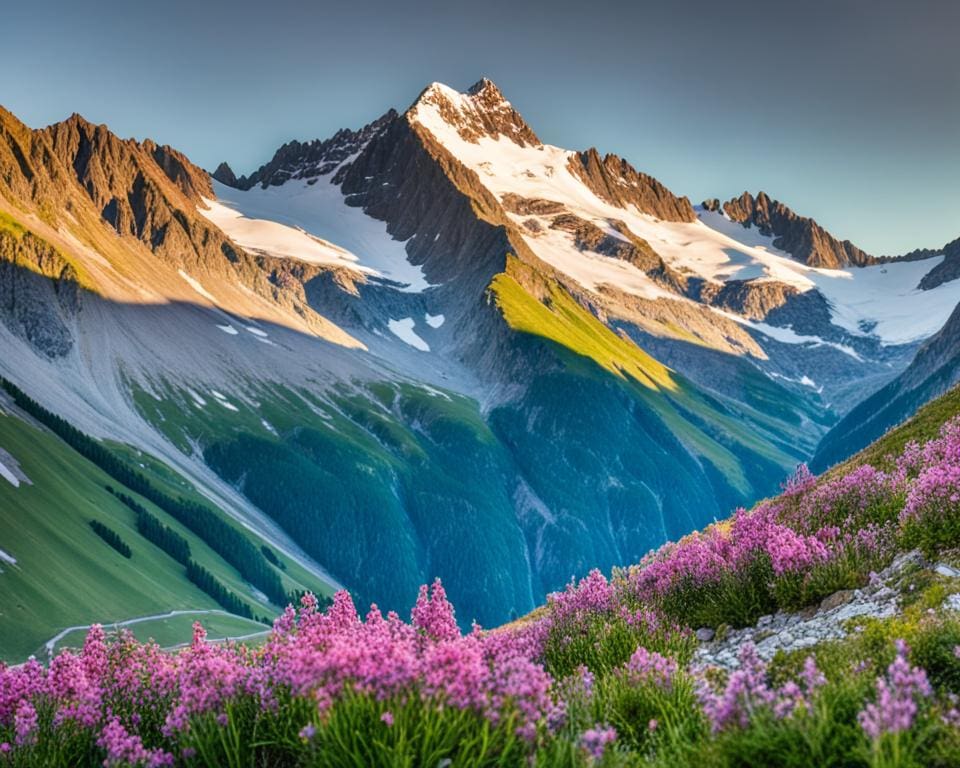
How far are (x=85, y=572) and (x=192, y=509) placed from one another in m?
67.1

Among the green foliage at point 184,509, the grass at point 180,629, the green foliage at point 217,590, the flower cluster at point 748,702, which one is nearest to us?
the flower cluster at point 748,702

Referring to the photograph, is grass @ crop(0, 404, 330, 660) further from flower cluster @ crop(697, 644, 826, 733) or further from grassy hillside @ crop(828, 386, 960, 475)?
flower cluster @ crop(697, 644, 826, 733)

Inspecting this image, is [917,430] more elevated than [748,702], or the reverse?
[917,430]

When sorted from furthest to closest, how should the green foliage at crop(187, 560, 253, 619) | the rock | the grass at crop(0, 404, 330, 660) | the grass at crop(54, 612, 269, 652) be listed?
the green foliage at crop(187, 560, 253, 619) → the grass at crop(0, 404, 330, 660) → the grass at crop(54, 612, 269, 652) → the rock

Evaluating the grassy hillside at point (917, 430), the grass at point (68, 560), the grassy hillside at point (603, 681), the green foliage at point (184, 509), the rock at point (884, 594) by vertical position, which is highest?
the grassy hillside at point (917, 430)

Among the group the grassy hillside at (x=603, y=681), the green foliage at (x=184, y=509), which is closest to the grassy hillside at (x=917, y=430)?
the grassy hillside at (x=603, y=681)

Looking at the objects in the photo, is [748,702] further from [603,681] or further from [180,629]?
[180,629]

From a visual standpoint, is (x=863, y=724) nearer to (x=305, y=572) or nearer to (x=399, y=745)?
(x=399, y=745)

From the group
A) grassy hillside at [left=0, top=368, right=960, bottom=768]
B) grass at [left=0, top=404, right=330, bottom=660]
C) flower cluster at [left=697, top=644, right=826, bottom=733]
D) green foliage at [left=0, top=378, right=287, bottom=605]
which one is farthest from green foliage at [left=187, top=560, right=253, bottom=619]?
flower cluster at [left=697, top=644, right=826, bottom=733]

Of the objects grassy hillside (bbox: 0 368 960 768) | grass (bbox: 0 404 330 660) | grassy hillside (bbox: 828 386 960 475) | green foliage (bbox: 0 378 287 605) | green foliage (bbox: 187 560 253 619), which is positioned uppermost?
grassy hillside (bbox: 828 386 960 475)

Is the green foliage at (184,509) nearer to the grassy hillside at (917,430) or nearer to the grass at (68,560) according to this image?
the grass at (68,560)

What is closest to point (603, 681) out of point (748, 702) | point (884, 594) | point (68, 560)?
point (748, 702)

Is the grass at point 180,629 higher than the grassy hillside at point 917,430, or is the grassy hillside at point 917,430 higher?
the grassy hillside at point 917,430

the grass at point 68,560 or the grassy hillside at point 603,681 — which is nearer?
the grassy hillside at point 603,681
